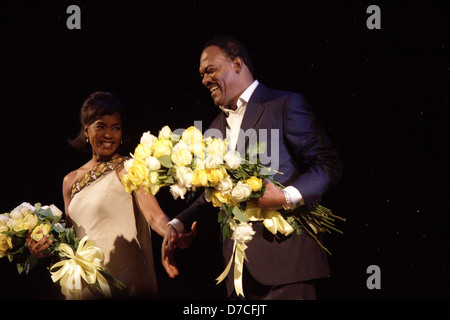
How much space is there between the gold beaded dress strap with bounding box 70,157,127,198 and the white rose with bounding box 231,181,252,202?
3.52ft

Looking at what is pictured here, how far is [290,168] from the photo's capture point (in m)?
2.26

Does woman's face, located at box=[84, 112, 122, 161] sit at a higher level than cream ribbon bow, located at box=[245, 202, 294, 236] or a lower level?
higher

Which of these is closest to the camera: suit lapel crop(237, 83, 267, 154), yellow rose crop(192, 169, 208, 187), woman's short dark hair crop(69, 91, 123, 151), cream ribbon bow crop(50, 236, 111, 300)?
yellow rose crop(192, 169, 208, 187)

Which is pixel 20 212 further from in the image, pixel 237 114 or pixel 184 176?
pixel 237 114

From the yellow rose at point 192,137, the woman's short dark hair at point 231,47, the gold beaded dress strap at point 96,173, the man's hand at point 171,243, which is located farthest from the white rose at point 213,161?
the gold beaded dress strap at point 96,173

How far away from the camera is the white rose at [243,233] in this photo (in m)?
2.02

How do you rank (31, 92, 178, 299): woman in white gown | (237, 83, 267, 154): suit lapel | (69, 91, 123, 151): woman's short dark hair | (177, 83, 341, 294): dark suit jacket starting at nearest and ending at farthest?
(177, 83, 341, 294): dark suit jacket < (237, 83, 267, 154): suit lapel < (31, 92, 178, 299): woman in white gown < (69, 91, 123, 151): woman's short dark hair

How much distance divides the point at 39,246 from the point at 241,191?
117cm

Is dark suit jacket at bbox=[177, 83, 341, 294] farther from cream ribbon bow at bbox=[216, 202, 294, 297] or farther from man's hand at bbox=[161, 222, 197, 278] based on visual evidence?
man's hand at bbox=[161, 222, 197, 278]

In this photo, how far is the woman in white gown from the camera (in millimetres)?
2697

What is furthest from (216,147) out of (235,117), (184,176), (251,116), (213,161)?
(235,117)

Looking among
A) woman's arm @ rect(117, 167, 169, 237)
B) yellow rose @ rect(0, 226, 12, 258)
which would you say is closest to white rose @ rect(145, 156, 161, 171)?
woman's arm @ rect(117, 167, 169, 237)

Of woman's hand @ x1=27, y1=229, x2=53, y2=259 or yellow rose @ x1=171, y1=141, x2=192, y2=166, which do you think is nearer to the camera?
yellow rose @ x1=171, y1=141, x2=192, y2=166

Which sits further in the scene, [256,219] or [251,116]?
[251,116]
